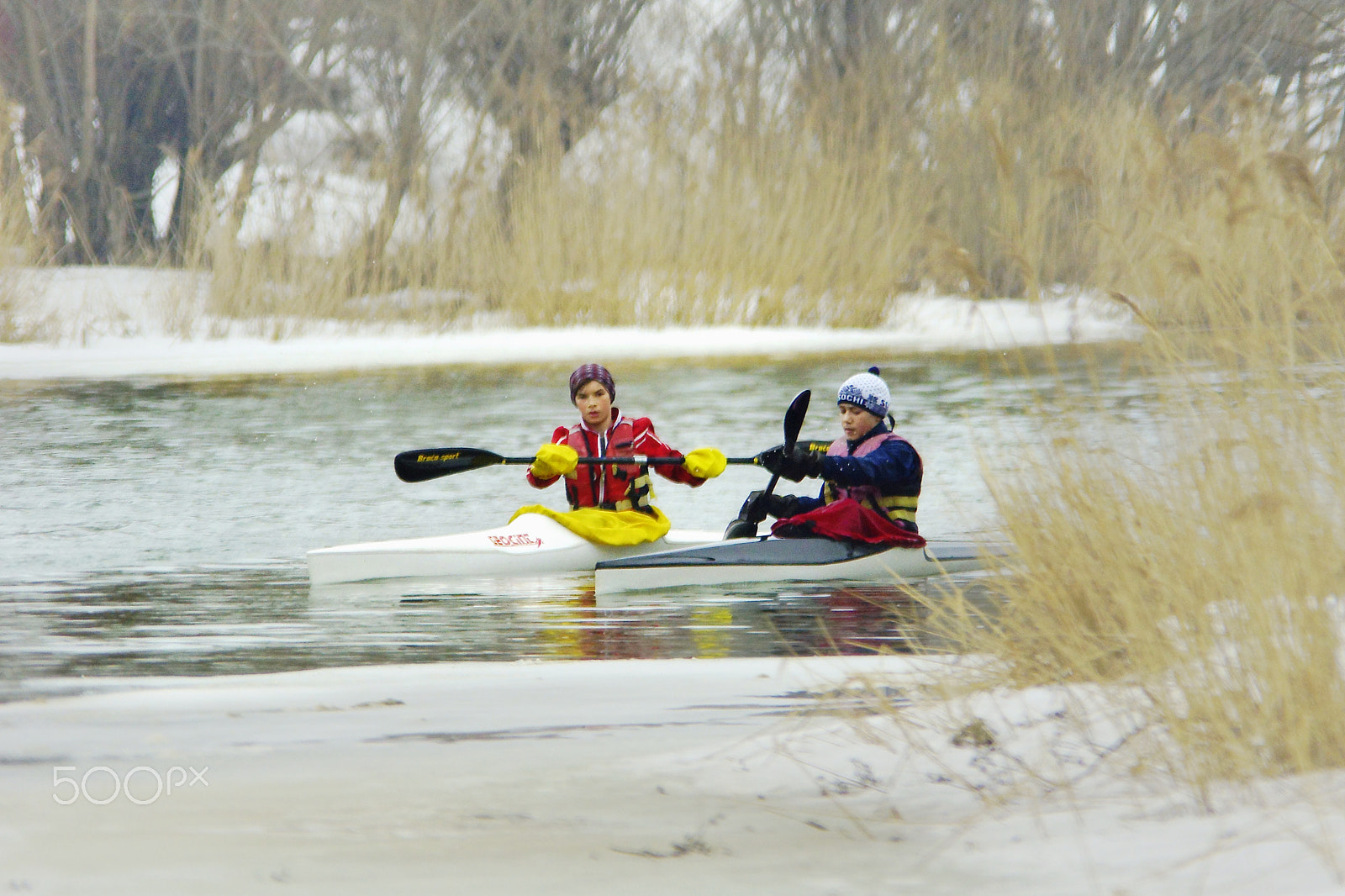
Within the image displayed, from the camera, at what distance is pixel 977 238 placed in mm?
17391

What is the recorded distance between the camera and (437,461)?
24.9 feet

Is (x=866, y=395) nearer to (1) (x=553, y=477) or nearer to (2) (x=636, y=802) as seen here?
(1) (x=553, y=477)

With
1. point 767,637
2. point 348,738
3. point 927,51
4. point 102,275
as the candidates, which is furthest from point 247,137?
point 348,738

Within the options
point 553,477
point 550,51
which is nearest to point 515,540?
point 553,477

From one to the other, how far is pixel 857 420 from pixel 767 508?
673mm

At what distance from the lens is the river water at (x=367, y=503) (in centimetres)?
530

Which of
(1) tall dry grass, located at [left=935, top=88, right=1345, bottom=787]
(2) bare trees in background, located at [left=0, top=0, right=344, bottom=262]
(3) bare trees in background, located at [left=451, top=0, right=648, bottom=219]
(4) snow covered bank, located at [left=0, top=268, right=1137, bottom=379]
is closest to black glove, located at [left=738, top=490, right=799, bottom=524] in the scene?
(1) tall dry grass, located at [left=935, top=88, right=1345, bottom=787]

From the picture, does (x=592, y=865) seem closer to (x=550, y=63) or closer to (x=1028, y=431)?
(x=1028, y=431)

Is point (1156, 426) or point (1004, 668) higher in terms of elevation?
point (1156, 426)

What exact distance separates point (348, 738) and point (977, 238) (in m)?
14.6

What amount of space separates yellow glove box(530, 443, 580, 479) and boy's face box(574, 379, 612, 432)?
35cm

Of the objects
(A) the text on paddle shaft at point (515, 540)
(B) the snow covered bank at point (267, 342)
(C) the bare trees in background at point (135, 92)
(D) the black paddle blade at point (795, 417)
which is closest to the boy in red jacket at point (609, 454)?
(A) the text on paddle shaft at point (515, 540)

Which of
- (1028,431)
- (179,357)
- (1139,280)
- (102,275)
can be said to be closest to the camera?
(1139,280)

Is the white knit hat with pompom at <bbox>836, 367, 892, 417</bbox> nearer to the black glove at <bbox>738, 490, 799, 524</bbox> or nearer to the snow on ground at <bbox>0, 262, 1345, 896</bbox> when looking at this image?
the black glove at <bbox>738, 490, 799, 524</bbox>
